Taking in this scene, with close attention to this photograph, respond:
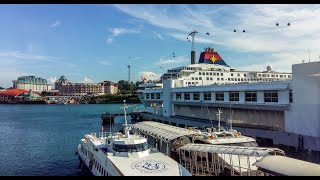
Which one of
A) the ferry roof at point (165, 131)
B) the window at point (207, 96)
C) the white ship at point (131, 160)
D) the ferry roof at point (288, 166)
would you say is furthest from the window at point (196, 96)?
the ferry roof at point (288, 166)

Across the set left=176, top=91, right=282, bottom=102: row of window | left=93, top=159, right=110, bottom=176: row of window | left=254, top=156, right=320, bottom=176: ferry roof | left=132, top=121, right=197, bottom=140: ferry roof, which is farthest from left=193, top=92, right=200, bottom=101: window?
left=254, top=156, right=320, bottom=176: ferry roof

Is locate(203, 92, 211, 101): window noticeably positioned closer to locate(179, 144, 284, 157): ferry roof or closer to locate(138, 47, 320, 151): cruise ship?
locate(138, 47, 320, 151): cruise ship

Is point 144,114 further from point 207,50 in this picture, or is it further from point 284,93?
point 284,93

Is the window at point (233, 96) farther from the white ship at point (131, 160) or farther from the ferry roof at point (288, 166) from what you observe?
the ferry roof at point (288, 166)

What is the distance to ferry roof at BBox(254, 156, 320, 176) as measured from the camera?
631 inches

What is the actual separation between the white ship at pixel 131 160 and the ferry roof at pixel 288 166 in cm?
438

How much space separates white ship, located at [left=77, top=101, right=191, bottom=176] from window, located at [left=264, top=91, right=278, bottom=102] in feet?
64.5

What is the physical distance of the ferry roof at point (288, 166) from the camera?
1602 cm

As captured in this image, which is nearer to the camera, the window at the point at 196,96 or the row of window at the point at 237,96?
the row of window at the point at 237,96

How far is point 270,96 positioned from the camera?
3809 centimetres

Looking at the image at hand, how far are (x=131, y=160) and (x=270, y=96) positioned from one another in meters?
22.9
